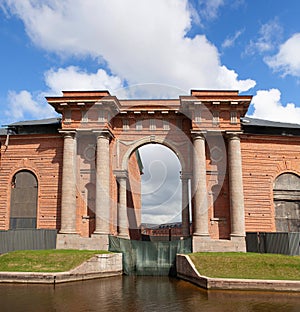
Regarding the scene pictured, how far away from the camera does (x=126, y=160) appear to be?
32719 mm

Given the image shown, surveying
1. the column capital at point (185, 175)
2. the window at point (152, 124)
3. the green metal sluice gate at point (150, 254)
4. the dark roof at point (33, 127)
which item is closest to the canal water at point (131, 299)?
the green metal sluice gate at point (150, 254)

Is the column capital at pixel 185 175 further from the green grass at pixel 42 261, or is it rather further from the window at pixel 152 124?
the green grass at pixel 42 261

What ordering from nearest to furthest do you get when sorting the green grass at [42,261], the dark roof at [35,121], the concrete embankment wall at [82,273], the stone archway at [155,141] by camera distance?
the concrete embankment wall at [82,273] < the green grass at [42,261] < the stone archway at [155,141] < the dark roof at [35,121]

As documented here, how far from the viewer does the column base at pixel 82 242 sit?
94.2ft

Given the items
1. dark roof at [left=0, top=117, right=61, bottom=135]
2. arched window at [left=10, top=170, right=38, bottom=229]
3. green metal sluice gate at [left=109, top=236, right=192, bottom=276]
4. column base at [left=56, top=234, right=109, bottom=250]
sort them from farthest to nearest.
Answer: dark roof at [left=0, top=117, right=61, bottom=135] → arched window at [left=10, top=170, right=38, bottom=229] → column base at [left=56, top=234, right=109, bottom=250] → green metal sluice gate at [left=109, top=236, right=192, bottom=276]

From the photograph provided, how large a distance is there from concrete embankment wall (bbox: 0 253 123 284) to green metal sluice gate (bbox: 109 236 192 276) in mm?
1467

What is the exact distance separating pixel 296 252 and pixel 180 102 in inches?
573

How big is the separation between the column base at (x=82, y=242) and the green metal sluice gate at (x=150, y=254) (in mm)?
813

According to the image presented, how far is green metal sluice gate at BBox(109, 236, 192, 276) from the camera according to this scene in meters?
27.3

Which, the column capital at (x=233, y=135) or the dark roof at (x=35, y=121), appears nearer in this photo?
the column capital at (x=233, y=135)

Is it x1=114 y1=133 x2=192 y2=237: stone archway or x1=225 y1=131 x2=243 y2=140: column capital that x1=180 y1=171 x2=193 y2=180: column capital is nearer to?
x1=114 y1=133 x2=192 y2=237: stone archway

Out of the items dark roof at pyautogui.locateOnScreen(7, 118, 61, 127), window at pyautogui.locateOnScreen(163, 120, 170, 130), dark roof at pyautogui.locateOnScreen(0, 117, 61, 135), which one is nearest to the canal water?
window at pyautogui.locateOnScreen(163, 120, 170, 130)

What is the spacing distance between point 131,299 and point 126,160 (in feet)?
56.0

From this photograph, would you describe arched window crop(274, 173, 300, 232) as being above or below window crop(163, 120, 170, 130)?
below
